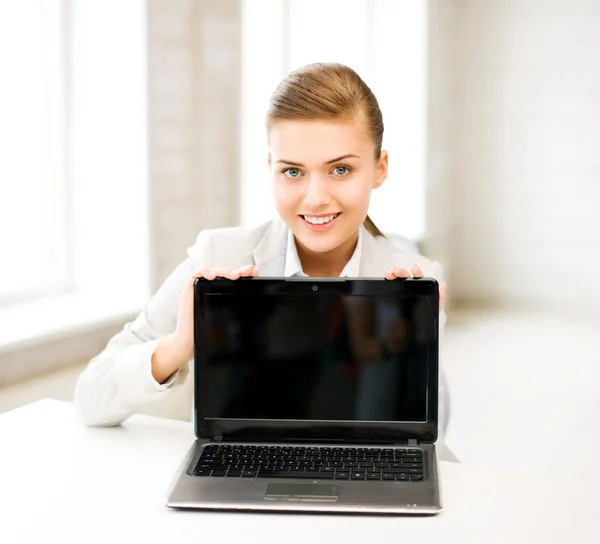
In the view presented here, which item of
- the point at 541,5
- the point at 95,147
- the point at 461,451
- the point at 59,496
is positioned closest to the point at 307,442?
the point at 59,496

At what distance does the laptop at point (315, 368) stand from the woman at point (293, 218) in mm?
69

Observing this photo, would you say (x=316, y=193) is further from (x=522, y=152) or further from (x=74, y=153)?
(x=522, y=152)

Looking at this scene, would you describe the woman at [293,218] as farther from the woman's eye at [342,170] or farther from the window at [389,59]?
the window at [389,59]

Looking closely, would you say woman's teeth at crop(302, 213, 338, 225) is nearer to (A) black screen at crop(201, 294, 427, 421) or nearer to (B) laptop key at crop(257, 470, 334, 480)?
(A) black screen at crop(201, 294, 427, 421)

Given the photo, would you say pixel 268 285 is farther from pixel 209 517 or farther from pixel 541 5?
pixel 541 5

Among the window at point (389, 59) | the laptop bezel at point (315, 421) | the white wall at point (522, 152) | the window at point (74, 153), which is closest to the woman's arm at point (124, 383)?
the laptop bezel at point (315, 421)

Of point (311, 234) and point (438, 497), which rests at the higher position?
point (311, 234)

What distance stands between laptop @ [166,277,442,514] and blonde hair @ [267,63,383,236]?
0.96 feet

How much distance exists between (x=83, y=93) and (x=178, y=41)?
0.89 feet

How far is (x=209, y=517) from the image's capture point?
2.57ft

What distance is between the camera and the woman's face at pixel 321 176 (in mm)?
1108

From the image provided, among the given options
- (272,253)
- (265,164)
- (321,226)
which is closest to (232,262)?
(272,253)

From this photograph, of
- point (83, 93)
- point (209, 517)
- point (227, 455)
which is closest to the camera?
point (209, 517)

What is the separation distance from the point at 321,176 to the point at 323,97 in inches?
4.5
